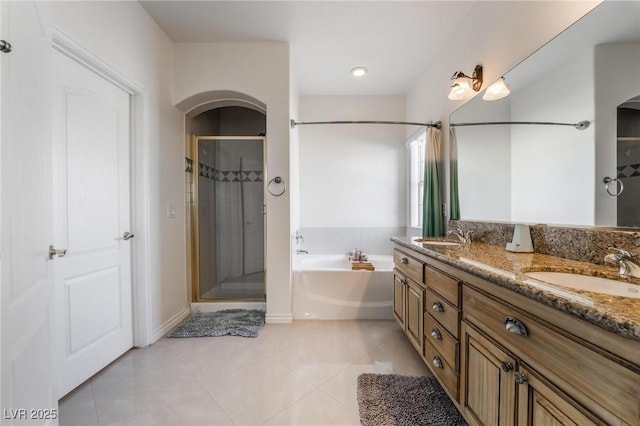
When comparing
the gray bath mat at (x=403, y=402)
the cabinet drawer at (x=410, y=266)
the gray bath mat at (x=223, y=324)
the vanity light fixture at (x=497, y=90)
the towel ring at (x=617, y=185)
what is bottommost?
the gray bath mat at (x=403, y=402)

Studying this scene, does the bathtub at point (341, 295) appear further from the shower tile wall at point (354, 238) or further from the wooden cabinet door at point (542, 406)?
the wooden cabinet door at point (542, 406)

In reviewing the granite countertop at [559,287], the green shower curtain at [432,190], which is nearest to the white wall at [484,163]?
the green shower curtain at [432,190]

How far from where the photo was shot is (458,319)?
1.24 m

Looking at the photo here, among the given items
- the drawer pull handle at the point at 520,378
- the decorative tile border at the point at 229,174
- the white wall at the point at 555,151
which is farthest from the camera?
the decorative tile border at the point at 229,174

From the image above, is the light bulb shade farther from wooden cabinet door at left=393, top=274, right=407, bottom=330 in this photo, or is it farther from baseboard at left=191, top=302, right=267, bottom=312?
baseboard at left=191, top=302, right=267, bottom=312

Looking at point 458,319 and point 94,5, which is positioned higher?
point 94,5

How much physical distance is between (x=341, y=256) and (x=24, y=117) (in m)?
3.05

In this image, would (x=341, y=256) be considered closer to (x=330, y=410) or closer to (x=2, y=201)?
(x=330, y=410)

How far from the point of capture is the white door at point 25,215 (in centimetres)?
77

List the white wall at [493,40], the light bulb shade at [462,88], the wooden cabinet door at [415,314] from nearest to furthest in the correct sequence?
1. the white wall at [493,40]
2. the wooden cabinet door at [415,314]
3. the light bulb shade at [462,88]

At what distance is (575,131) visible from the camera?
124 centimetres

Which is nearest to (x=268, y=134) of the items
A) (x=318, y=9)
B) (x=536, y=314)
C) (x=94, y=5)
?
(x=318, y=9)

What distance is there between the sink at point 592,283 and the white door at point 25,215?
172 cm

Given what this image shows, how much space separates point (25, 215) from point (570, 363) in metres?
1.71
